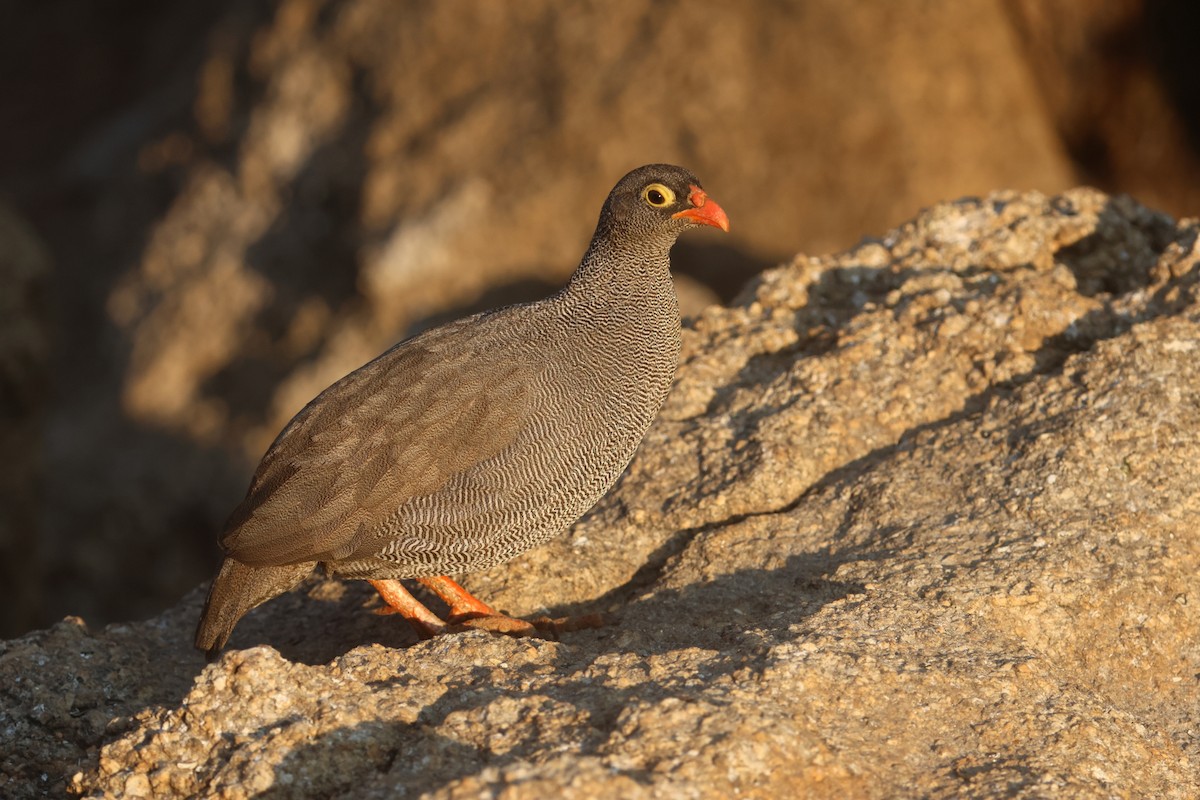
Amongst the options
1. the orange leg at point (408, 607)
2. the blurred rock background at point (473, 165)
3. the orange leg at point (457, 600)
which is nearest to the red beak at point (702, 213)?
the orange leg at point (457, 600)

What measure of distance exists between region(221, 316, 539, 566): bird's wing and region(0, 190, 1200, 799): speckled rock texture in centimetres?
72

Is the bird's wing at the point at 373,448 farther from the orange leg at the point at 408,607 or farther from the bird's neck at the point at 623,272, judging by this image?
the bird's neck at the point at 623,272

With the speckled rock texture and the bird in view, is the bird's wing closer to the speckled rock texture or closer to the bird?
the bird

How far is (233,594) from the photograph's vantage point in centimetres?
588

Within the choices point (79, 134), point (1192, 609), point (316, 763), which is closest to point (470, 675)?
point (316, 763)

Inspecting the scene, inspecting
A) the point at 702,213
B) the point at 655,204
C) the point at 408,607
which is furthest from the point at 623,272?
the point at 408,607

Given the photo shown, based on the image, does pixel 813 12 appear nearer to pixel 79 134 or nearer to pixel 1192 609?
pixel 1192 609

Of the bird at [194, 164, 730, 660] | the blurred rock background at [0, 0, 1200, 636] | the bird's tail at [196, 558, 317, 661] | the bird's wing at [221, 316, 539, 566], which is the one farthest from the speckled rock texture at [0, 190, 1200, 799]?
the blurred rock background at [0, 0, 1200, 636]

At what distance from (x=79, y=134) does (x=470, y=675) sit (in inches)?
734

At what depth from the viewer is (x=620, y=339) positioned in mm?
6297

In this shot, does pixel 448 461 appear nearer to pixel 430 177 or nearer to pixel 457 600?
pixel 457 600

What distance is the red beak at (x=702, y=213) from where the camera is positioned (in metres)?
6.53

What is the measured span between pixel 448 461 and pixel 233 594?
44.9 inches

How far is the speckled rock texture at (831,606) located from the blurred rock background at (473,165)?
188 inches
